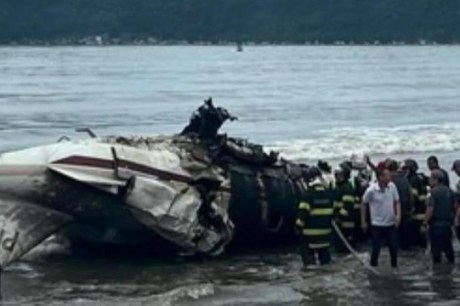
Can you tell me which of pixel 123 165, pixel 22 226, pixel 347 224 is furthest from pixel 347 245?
pixel 22 226

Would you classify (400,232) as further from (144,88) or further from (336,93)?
(144,88)

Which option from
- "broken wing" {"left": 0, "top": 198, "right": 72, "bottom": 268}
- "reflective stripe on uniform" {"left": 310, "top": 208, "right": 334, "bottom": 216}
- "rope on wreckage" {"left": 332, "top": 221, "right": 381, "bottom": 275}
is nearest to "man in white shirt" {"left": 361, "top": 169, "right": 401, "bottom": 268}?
"reflective stripe on uniform" {"left": 310, "top": 208, "right": 334, "bottom": 216}

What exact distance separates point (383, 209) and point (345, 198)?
1607 millimetres

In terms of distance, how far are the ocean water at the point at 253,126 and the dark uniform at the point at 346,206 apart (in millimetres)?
410

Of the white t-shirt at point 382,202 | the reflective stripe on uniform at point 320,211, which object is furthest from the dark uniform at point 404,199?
the reflective stripe on uniform at point 320,211

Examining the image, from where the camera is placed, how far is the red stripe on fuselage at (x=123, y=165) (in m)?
21.7

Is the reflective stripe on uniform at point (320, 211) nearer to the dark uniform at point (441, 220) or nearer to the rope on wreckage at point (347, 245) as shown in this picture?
the rope on wreckage at point (347, 245)

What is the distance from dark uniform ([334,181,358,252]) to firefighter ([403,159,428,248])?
0.95 m

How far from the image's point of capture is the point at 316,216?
810 inches

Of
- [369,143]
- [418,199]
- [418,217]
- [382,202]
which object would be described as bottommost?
[369,143]

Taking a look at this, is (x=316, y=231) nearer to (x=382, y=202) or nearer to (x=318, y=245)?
(x=318, y=245)

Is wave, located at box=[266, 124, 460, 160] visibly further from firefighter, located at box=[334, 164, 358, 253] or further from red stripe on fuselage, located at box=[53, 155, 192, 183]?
red stripe on fuselage, located at box=[53, 155, 192, 183]

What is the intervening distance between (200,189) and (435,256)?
385 centimetres

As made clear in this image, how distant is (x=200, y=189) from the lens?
2270cm
